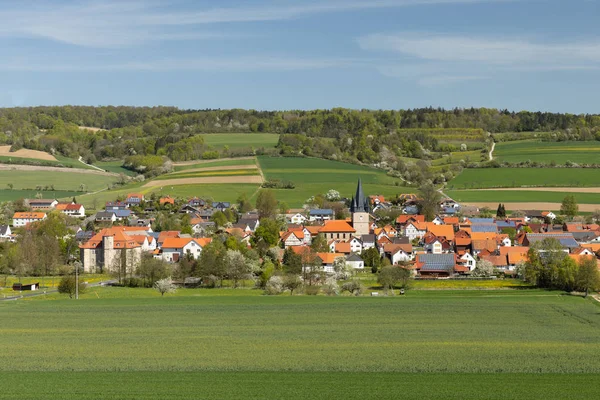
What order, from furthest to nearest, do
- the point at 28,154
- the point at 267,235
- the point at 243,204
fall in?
the point at 28,154, the point at 243,204, the point at 267,235

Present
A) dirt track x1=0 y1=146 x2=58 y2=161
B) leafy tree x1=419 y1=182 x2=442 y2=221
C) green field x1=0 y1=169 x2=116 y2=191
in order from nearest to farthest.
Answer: leafy tree x1=419 y1=182 x2=442 y2=221 → green field x1=0 y1=169 x2=116 y2=191 → dirt track x1=0 y1=146 x2=58 y2=161

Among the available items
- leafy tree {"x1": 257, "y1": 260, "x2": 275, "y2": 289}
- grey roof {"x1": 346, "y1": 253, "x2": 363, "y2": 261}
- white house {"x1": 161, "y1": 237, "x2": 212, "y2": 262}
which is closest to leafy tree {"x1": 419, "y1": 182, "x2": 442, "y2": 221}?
grey roof {"x1": 346, "y1": 253, "x2": 363, "y2": 261}

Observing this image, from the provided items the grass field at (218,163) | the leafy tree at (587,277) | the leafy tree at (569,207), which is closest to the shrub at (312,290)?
the leafy tree at (587,277)

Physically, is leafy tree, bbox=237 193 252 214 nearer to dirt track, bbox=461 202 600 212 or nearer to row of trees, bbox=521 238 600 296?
dirt track, bbox=461 202 600 212

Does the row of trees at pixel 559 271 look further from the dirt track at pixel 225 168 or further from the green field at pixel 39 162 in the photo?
the green field at pixel 39 162

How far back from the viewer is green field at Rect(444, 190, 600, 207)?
10019 centimetres

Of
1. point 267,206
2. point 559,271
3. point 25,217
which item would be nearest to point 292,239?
point 267,206

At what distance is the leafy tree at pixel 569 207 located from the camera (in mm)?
92875

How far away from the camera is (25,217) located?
96.1 m

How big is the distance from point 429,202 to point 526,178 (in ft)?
72.5

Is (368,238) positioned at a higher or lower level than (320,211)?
lower

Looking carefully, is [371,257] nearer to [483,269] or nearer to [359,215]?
[483,269]

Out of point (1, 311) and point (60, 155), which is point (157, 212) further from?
point (1, 311)

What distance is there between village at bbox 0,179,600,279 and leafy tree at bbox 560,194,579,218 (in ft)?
5.17
